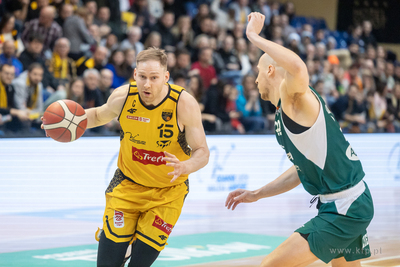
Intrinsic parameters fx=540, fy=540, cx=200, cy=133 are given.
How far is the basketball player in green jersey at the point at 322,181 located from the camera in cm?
300

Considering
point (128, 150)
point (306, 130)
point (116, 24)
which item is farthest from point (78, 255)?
point (116, 24)

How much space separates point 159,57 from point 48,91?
548 cm

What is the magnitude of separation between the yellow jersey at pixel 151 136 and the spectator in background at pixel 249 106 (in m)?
7.00

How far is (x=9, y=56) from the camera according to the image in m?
9.01

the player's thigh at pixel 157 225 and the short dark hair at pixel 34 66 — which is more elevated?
the player's thigh at pixel 157 225

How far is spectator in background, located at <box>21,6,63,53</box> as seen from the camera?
9.79 meters

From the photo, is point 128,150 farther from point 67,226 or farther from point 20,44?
point 20,44

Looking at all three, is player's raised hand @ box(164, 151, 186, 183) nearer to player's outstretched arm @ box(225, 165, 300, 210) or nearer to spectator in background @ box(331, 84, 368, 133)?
player's outstretched arm @ box(225, 165, 300, 210)

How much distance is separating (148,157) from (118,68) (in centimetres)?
634

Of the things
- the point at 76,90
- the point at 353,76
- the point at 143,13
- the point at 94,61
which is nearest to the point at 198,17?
the point at 143,13

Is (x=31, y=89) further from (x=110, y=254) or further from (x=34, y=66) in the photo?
(x=110, y=254)

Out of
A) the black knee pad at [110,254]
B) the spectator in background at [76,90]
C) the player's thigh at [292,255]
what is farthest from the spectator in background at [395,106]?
the player's thigh at [292,255]

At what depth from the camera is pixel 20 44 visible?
9734 mm

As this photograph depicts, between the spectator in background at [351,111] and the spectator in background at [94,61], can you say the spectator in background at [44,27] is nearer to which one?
the spectator in background at [94,61]
